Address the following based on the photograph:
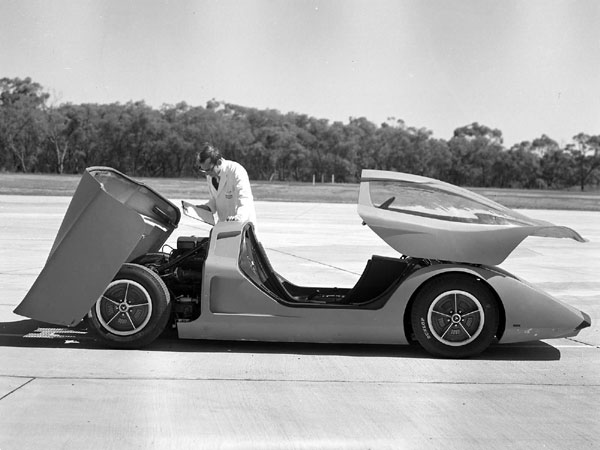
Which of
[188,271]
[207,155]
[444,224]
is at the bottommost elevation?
[188,271]

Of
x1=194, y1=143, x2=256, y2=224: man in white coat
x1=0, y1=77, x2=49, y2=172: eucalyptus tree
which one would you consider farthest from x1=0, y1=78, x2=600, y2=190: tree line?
x1=194, y1=143, x2=256, y2=224: man in white coat

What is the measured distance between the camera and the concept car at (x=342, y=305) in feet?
18.9

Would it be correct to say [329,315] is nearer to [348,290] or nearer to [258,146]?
[348,290]

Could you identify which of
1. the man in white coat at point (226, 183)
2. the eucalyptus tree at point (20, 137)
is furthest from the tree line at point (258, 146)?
the man in white coat at point (226, 183)

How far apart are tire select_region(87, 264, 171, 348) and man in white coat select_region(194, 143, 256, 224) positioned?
121 cm

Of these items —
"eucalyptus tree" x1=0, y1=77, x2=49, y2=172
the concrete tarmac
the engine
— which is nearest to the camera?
the concrete tarmac

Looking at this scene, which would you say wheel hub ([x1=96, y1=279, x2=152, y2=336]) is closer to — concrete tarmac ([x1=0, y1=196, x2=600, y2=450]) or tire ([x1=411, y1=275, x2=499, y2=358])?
concrete tarmac ([x1=0, y1=196, x2=600, y2=450])

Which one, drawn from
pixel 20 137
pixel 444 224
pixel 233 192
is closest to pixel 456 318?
pixel 444 224

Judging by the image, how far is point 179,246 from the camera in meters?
6.55

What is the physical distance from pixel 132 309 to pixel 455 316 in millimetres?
2348

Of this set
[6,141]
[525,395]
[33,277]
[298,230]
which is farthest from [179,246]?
[6,141]

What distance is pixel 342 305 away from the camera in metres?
5.96

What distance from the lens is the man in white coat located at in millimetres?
6891

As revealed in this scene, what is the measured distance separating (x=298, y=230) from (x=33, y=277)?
892cm
